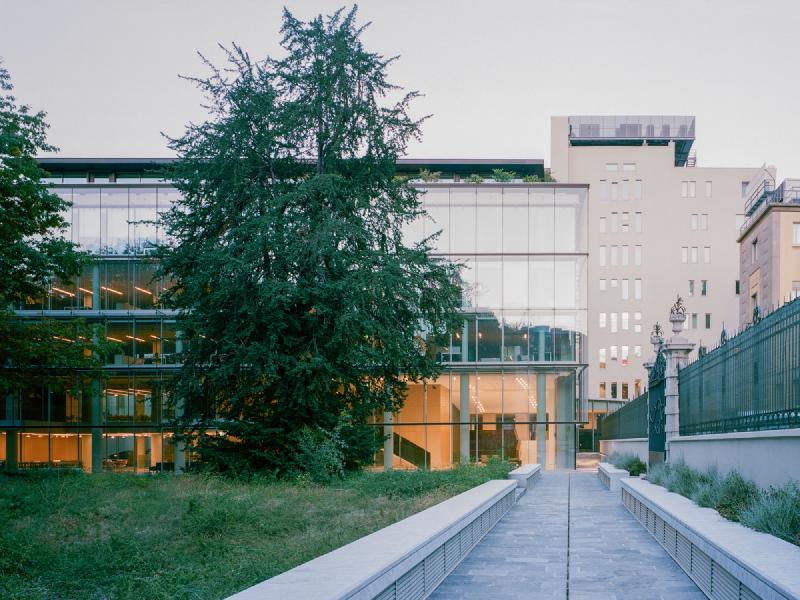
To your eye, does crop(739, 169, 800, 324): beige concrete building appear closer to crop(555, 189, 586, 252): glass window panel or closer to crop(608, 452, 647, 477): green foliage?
crop(555, 189, 586, 252): glass window panel

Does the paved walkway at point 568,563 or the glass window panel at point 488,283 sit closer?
the paved walkway at point 568,563

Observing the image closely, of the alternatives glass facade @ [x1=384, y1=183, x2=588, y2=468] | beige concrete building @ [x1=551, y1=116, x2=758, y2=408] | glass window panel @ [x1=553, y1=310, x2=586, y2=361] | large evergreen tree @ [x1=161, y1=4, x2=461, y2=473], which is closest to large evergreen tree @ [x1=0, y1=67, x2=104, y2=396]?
large evergreen tree @ [x1=161, y1=4, x2=461, y2=473]

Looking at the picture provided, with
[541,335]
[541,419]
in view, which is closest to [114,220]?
[541,335]

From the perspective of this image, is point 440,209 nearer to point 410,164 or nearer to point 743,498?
point 410,164

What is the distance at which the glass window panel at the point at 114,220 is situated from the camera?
146ft

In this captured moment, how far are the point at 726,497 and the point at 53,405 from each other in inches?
1507

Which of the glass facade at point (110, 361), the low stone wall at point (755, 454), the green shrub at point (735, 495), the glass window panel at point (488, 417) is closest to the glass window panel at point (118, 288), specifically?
the glass facade at point (110, 361)

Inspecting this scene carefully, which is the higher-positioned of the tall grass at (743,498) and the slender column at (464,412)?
the tall grass at (743,498)

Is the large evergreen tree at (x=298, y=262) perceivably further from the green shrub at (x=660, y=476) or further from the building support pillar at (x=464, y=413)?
the building support pillar at (x=464, y=413)

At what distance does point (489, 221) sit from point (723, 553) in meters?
37.6

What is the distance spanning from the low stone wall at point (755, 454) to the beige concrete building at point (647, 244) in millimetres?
75114

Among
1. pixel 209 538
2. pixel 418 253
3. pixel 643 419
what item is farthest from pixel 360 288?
pixel 209 538

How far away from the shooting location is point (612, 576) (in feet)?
34.7

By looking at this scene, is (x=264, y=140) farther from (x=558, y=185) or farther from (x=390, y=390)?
(x=558, y=185)
